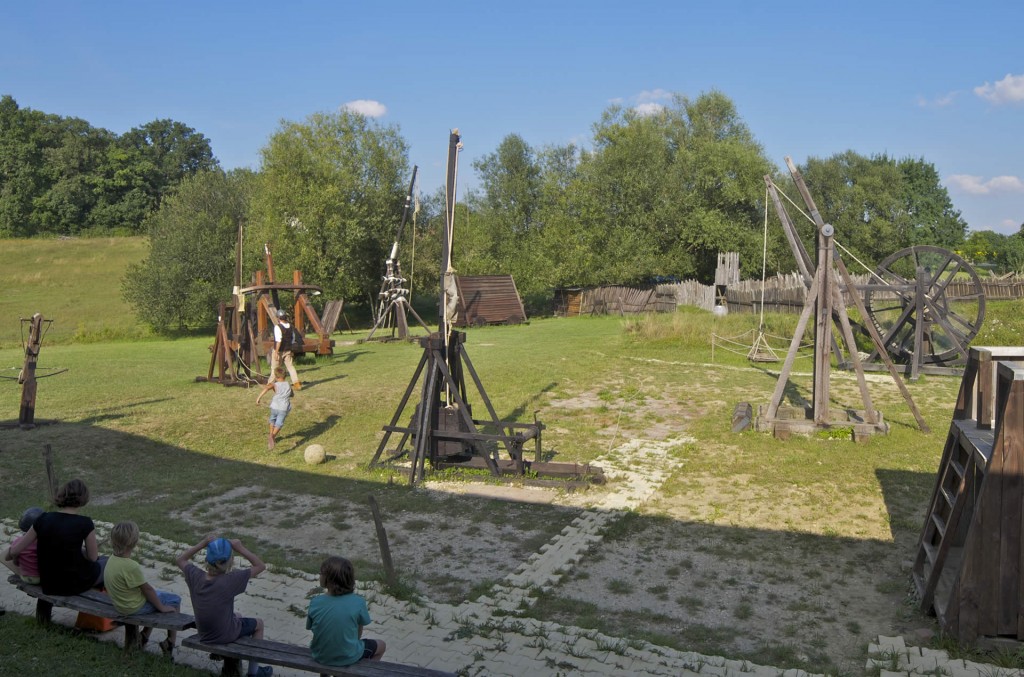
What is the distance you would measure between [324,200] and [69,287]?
1889cm

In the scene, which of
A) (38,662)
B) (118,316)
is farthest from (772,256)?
(38,662)

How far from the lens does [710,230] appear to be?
44.6m

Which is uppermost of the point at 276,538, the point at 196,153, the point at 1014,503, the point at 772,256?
the point at 196,153

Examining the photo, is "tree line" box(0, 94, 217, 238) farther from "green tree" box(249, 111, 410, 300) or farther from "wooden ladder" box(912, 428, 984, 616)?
"wooden ladder" box(912, 428, 984, 616)

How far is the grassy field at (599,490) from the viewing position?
6.21m

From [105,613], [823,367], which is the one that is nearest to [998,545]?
[105,613]

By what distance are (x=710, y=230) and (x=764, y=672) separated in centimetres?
4164

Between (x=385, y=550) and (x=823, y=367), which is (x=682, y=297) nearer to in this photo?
(x=823, y=367)

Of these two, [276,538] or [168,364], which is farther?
[168,364]

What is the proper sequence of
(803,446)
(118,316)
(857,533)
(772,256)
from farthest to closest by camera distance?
(772,256), (118,316), (803,446), (857,533)

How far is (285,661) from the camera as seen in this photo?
4.42m

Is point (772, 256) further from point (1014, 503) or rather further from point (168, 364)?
point (1014, 503)

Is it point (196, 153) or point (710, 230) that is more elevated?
point (196, 153)

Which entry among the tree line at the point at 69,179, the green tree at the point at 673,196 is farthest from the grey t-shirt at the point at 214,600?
the tree line at the point at 69,179
